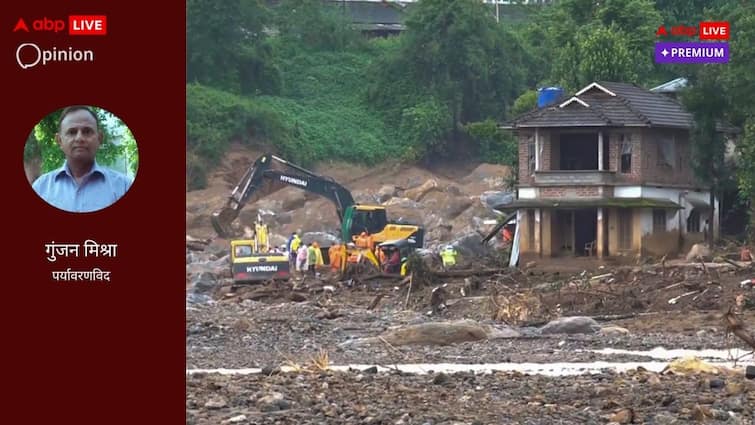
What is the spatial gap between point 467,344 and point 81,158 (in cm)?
1921

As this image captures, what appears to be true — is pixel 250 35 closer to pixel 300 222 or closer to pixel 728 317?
pixel 300 222

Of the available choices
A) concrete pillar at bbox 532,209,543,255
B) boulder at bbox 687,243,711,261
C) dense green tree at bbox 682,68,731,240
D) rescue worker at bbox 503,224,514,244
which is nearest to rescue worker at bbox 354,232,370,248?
concrete pillar at bbox 532,209,543,255

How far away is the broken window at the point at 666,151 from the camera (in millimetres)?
48562

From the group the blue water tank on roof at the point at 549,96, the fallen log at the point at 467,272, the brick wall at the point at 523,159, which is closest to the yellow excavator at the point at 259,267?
the fallen log at the point at 467,272

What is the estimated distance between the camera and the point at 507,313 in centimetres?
3247

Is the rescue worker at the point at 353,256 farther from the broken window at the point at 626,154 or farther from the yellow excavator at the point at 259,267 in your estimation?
the broken window at the point at 626,154

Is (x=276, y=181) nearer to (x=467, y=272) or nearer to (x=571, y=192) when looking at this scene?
(x=571, y=192)

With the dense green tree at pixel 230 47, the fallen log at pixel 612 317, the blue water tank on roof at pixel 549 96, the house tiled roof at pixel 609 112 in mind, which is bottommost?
the fallen log at pixel 612 317

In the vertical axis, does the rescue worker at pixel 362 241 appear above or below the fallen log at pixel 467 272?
above

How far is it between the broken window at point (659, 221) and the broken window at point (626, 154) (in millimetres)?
A: 1570

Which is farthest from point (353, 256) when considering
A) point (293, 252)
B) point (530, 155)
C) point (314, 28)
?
point (314, 28)

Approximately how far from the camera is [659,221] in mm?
48375

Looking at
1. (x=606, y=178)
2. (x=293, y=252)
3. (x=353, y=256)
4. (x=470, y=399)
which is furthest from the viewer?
(x=293, y=252)

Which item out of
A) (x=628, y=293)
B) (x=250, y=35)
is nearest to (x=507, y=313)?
(x=628, y=293)
